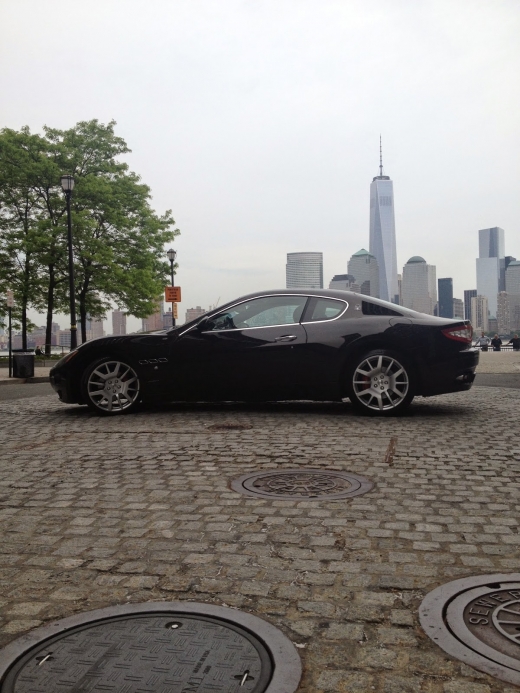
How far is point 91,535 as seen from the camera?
13.3 feet

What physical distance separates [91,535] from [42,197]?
3527 centimetres

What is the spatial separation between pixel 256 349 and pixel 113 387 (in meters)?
1.87

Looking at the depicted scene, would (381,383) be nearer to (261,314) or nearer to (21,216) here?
(261,314)

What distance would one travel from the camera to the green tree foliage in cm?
3500

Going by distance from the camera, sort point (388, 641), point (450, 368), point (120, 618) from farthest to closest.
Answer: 1. point (450, 368)
2. point (120, 618)
3. point (388, 641)

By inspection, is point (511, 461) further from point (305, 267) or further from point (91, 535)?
point (305, 267)

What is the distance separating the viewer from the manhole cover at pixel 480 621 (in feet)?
8.11

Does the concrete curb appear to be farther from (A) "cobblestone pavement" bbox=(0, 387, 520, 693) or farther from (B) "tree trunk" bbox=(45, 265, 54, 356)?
(B) "tree trunk" bbox=(45, 265, 54, 356)

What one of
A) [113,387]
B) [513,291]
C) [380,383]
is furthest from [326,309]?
[513,291]

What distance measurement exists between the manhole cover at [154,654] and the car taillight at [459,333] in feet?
21.2

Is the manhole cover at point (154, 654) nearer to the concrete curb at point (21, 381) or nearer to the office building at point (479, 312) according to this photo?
the concrete curb at point (21, 381)

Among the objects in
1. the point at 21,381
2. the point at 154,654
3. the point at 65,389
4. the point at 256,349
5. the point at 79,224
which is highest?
the point at 79,224

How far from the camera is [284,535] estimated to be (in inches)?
157

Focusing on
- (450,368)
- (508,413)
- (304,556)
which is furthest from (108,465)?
(508,413)
